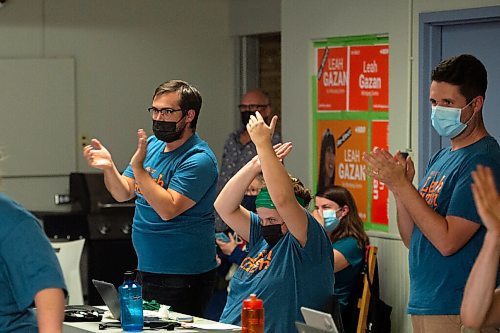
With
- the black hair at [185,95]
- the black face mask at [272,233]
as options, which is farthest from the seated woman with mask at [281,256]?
the black hair at [185,95]

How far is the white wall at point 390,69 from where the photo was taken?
6.60 meters

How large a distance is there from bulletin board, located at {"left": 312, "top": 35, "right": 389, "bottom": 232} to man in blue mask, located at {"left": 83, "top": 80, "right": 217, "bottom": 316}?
6.47 feet

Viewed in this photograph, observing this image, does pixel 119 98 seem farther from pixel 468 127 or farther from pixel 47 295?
pixel 47 295

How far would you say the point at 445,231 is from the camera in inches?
152

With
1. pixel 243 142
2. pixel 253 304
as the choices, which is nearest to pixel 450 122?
pixel 253 304

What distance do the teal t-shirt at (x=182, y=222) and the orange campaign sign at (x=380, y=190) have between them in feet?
6.42

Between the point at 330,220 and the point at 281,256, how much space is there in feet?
5.89

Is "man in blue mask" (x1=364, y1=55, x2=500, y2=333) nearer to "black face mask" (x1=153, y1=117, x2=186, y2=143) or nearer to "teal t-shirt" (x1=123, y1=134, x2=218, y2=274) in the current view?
"teal t-shirt" (x1=123, y1=134, x2=218, y2=274)

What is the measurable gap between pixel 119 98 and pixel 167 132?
14.8ft

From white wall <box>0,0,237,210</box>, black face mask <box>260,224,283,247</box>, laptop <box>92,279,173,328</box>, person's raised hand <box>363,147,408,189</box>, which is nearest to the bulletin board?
white wall <box>0,0,237,210</box>

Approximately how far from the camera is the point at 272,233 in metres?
4.37

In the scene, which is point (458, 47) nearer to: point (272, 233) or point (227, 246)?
point (227, 246)

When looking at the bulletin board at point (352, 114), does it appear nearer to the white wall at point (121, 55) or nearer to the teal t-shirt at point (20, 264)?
the white wall at point (121, 55)

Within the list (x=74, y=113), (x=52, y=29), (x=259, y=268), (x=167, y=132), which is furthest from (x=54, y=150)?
(x=259, y=268)
